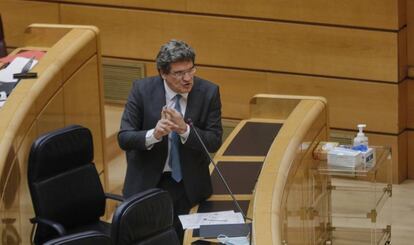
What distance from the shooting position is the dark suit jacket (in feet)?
17.1

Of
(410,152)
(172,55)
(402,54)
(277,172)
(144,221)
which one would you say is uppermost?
(172,55)

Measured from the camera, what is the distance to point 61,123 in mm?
5992

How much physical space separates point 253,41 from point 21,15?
1.85 metres

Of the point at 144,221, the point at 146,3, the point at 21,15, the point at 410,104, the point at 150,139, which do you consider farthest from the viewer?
the point at 21,15

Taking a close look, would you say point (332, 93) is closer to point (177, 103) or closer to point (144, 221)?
point (177, 103)

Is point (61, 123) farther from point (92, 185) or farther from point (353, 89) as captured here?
point (353, 89)

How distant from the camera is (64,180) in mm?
5207

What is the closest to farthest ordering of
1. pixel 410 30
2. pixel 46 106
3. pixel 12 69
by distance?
pixel 46 106 < pixel 12 69 < pixel 410 30

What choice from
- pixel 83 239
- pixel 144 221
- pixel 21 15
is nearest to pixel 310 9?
pixel 21 15

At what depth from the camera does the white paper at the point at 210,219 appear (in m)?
4.88

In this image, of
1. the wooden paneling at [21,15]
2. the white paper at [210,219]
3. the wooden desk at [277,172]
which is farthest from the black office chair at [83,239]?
the wooden paneling at [21,15]

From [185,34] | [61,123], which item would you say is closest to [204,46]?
[185,34]

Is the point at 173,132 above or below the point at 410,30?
below

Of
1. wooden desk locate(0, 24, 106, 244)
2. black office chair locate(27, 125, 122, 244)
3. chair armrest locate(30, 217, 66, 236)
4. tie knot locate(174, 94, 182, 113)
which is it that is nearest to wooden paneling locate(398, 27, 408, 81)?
wooden desk locate(0, 24, 106, 244)
